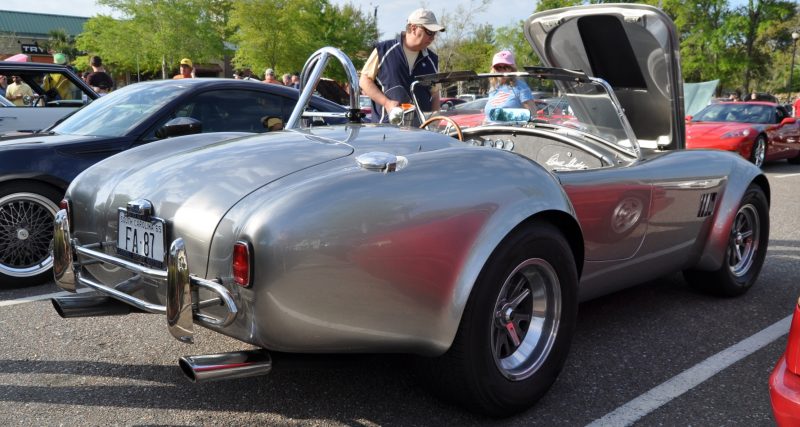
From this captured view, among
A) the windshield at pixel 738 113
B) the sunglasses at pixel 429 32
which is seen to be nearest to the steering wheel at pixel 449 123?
the sunglasses at pixel 429 32

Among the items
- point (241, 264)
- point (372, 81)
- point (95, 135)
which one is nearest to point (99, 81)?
point (95, 135)

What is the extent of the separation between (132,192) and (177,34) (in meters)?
34.3

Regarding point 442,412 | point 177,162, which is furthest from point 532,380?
point 177,162

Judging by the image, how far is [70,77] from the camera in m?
7.83

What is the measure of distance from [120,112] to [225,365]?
353 centimetres

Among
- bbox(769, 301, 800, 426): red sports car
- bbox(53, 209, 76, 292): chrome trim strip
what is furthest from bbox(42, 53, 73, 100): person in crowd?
bbox(769, 301, 800, 426): red sports car

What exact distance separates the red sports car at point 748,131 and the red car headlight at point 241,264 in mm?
10657

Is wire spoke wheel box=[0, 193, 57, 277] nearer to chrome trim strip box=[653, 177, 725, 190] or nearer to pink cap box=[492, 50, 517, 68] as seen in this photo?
pink cap box=[492, 50, 517, 68]

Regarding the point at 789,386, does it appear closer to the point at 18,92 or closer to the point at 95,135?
the point at 95,135

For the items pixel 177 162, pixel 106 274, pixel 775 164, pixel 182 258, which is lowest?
pixel 775 164

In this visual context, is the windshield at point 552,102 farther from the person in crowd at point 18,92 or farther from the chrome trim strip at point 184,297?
the person in crowd at point 18,92

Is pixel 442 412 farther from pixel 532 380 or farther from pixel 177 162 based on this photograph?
pixel 177 162

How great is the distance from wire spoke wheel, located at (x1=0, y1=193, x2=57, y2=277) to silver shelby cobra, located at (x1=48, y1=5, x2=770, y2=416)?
1.90m

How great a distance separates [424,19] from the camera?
454cm
